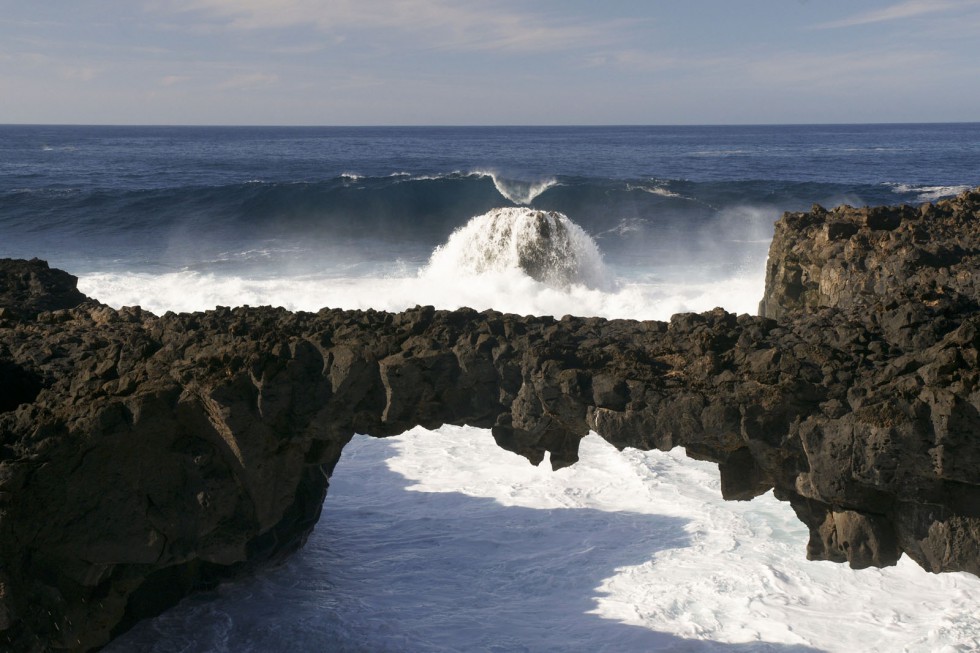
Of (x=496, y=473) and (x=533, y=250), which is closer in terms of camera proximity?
(x=496, y=473)

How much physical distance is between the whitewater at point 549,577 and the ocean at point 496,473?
0.08ft

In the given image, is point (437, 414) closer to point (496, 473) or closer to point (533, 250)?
point (496, 473)

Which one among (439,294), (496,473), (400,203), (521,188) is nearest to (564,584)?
(496,473)

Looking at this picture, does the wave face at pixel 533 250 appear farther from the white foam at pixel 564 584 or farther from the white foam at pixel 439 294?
the white foam at pixel 564 584

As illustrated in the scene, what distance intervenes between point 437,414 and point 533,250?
1310cm

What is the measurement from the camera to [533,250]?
19.5m

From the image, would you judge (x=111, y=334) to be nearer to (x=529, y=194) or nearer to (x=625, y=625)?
(x=625, y=625)

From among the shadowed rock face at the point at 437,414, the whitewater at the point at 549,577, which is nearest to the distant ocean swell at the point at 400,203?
the whitewater at the point at 549,577

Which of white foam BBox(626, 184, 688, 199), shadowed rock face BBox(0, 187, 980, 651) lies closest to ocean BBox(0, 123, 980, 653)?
white foam BBox(626, 184, 688, 199)

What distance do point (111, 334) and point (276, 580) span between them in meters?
3.02

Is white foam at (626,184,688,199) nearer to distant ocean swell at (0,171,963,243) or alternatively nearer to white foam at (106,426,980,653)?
distant ocean swell at (0,171,963,243)

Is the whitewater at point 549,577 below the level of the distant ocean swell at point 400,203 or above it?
below

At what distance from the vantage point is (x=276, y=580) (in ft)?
30.0

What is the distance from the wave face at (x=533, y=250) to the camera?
19453 mm
